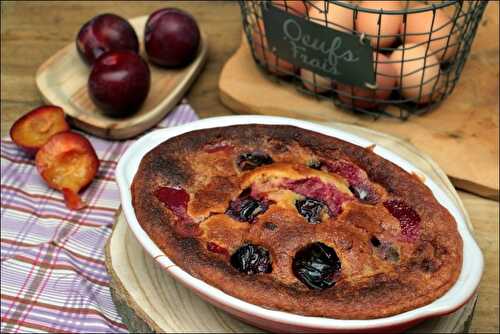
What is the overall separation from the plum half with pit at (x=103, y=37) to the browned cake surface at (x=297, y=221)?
647 millimetres

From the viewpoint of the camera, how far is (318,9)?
5.24ft

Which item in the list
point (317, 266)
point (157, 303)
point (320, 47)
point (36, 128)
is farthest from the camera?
point (36, 128)

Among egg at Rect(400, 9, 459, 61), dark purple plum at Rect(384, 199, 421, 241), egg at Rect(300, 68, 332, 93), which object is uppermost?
dark purple plum at Rect(384, 199, 421, 241)

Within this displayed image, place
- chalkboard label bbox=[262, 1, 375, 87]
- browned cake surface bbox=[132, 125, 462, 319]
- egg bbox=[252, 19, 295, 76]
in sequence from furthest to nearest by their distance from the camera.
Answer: egg bbox=[252, 19, 295, 76] → chalkboard label bbox=[262, 1, 375, 87] → browned cake surface bbox=[132, 125, 462, 319]

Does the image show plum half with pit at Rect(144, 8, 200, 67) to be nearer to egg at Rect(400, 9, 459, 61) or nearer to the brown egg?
the brown egg

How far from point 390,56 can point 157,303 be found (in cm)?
85

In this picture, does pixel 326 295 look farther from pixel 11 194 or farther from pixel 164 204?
pixel 11 194

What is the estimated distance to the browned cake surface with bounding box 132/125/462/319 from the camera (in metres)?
1.08

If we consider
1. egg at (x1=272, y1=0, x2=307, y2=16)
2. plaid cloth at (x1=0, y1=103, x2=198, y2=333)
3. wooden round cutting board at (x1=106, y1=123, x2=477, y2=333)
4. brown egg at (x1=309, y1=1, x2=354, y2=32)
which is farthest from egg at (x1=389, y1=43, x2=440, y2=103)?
plaid cloth at (x1=0, y1=103, x2=198, y2=333)

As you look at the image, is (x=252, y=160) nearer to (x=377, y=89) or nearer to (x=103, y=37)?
(x=377, y=89)

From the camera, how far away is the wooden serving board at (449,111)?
63.1 inches

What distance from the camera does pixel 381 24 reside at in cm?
167

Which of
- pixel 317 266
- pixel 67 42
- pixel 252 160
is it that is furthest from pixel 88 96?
pixel 317 266

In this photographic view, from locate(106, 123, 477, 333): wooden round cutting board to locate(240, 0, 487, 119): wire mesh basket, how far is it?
1.36ft
